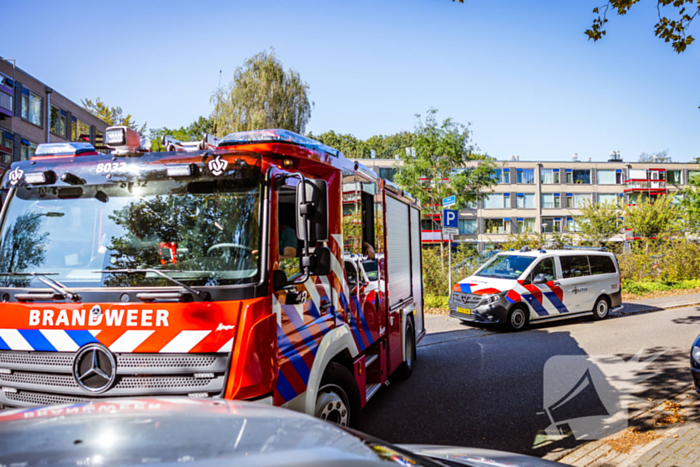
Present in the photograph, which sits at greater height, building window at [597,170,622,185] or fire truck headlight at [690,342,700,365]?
building window at [597,170,622,185]

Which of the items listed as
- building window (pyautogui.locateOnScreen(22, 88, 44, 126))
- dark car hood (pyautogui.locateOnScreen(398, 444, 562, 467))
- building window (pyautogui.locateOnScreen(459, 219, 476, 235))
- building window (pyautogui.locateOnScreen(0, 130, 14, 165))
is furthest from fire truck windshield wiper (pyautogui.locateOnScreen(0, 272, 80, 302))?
building window (pyautogui.locateOnScreen(459, 219, 476, 235))

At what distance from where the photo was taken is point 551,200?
187ft

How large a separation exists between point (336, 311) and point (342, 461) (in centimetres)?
292

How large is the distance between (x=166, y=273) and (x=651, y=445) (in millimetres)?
4426

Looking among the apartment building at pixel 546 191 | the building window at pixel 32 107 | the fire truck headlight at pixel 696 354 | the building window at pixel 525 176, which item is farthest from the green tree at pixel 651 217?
the building window at pixel 32 107

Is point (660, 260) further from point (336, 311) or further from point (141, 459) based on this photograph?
point (141, 459)

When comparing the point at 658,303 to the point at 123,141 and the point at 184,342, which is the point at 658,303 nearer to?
the point at 184,342

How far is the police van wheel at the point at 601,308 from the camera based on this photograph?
12.7m

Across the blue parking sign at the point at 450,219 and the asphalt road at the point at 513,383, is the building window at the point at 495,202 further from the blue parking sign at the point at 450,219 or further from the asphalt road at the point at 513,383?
the asphalt road at the point at 513,383

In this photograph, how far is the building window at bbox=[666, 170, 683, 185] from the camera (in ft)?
204

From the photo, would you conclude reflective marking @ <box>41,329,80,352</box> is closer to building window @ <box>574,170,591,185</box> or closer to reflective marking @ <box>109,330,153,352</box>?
reflective marking @ <box>109,330,153,352</box>

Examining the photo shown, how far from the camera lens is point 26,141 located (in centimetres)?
2839

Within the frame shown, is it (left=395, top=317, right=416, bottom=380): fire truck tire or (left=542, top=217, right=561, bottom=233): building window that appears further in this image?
(left=542, top=217, right=561, bottom=233): building window

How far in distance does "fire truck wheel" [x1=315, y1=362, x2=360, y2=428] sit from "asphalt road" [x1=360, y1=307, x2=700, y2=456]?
0.85m
